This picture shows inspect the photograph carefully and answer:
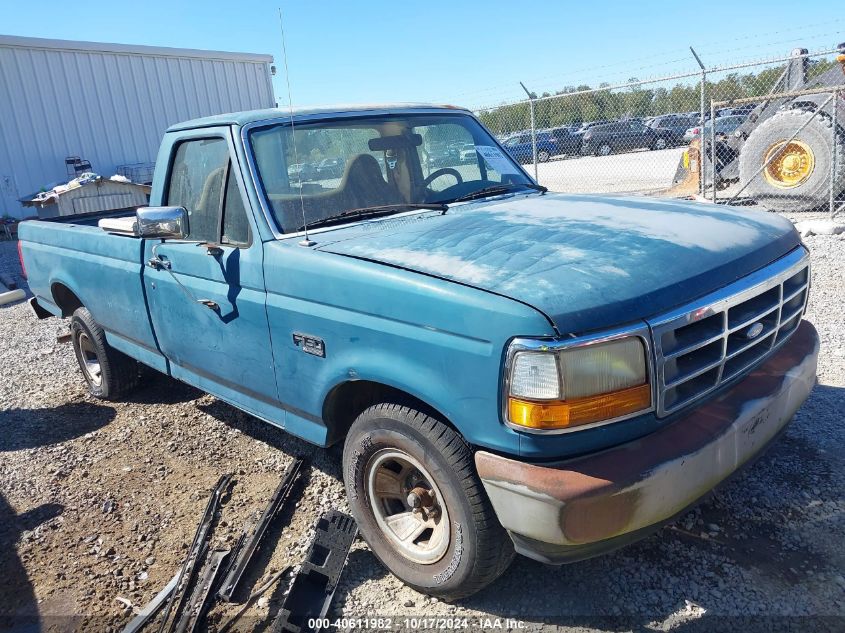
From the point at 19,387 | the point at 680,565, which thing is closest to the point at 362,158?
the point at 680,565

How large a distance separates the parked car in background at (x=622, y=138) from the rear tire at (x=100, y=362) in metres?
19.2

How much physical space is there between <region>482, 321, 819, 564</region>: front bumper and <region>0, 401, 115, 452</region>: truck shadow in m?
3.64

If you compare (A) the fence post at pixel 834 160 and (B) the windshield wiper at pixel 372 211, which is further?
(A) the fence post at pixel 834 160

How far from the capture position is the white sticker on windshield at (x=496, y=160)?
399 cm

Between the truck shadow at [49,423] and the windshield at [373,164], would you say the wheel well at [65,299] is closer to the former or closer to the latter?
the truck shadow at [49,423]

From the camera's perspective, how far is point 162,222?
3.22 meters

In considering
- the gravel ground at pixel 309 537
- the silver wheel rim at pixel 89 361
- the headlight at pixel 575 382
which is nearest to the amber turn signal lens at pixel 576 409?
the headlight at pixel 575 382

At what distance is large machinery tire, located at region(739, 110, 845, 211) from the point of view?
30.1 feet

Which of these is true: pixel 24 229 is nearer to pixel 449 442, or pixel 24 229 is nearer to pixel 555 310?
pixel 449 442

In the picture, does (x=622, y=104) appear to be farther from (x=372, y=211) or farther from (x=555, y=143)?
(x=372, y=211)

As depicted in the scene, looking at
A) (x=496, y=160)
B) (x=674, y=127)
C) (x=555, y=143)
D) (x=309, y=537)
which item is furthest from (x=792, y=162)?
(x=674, y=127)

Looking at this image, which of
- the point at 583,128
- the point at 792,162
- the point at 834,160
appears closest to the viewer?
the point at 834,160

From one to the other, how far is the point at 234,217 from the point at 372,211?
27.7 inches

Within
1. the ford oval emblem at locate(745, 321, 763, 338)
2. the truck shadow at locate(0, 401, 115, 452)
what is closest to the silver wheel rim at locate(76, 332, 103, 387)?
the truck shadow at locate(0, 401, 115, 452)
